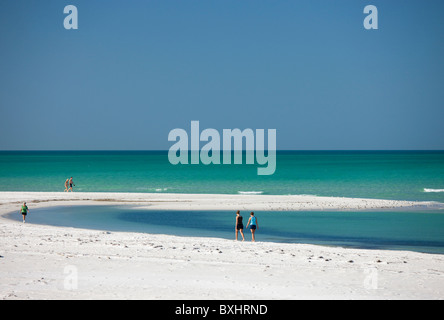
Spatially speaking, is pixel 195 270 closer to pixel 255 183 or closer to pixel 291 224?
pixel 291 224

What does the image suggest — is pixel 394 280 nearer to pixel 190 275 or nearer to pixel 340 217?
pixel 190 275

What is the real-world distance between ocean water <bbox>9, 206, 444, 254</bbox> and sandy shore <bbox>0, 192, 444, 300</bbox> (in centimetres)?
371

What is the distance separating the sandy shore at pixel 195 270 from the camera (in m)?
12.5

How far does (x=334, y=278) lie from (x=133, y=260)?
628 cm

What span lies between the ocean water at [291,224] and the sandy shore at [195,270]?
371cm

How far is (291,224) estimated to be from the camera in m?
30.0

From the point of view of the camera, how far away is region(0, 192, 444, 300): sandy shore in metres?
12.5

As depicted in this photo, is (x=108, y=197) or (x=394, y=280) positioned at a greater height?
(x=108, y=197)

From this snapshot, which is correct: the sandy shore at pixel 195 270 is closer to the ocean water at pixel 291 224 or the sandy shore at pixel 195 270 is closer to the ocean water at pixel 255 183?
the ocean water at pixel 291 224

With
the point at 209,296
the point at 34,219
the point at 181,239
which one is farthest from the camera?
the point at 34,219

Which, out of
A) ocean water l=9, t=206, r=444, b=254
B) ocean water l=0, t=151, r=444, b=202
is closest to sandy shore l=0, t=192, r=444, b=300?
ocean water l=9, t=206, r=444, b=254

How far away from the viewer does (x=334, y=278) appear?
46.5ft

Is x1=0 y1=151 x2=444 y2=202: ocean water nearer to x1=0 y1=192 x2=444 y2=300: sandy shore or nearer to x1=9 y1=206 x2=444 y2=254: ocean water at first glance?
x1=9 y1=206 x2=444 y2=254: ocean water
